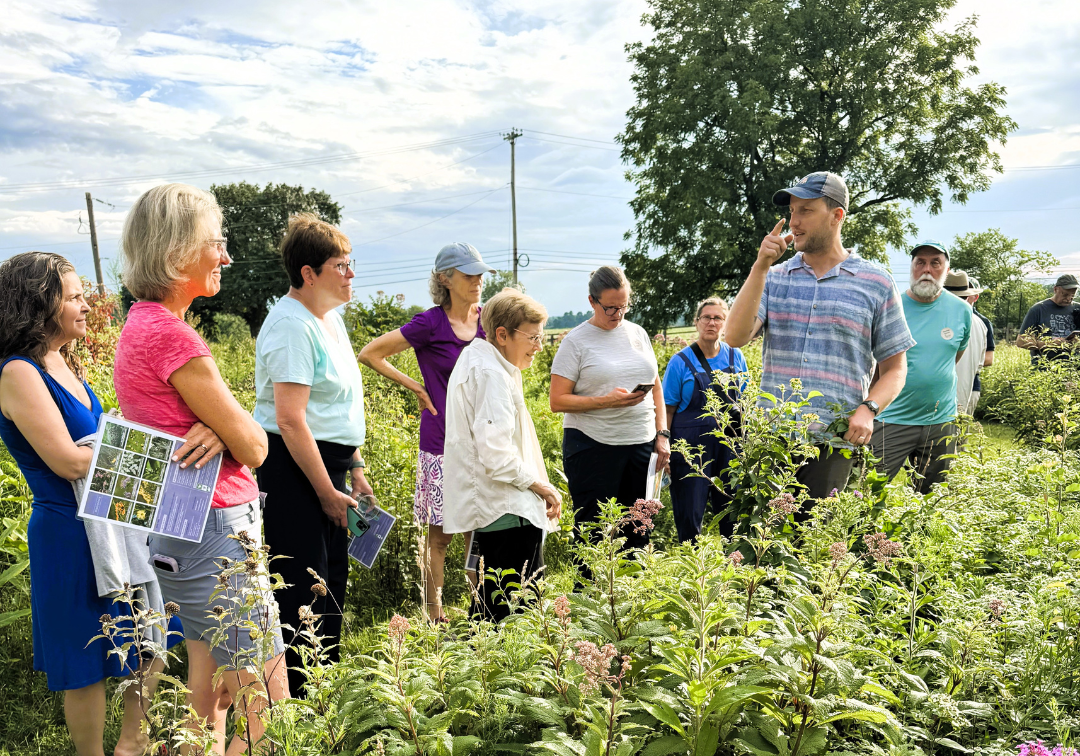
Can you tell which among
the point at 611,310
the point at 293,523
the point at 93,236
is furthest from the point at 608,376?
the point at 93,236

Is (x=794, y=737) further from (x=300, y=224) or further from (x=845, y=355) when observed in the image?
(x=300, y=224)

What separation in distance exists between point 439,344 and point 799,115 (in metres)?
22.9

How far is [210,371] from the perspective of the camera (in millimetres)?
2197

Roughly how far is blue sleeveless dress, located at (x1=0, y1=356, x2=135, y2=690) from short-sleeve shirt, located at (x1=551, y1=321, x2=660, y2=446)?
96.0 inches

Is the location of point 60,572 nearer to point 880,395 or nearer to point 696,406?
point 880,395

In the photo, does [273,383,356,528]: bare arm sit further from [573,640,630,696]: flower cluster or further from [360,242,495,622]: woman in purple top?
[573,640,630,696]: flower cluster

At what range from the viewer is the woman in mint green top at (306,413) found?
2859mm

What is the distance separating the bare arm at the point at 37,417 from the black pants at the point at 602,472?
2.54m

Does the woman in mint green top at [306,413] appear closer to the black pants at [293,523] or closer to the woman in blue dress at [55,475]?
the black pants at [293,523]

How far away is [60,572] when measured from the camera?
255cm

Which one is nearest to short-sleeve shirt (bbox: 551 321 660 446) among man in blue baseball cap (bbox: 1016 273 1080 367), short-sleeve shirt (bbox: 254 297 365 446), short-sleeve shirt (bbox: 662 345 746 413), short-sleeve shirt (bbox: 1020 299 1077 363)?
short-sleeve shirt (bbox: 662 345 746 413)

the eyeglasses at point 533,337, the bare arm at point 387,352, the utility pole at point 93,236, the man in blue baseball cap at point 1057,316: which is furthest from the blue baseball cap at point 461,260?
the utility pole at point 93,236

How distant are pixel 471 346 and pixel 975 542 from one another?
2.08 m

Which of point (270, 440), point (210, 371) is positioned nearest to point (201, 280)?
point (210, 371)
